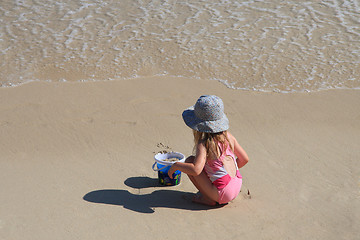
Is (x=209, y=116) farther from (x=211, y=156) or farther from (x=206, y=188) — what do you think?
(x=206, y=188)

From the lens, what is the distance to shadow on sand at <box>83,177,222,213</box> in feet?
10.9

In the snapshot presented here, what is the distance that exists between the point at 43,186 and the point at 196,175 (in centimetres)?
137

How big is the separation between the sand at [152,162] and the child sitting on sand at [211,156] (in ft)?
0.50

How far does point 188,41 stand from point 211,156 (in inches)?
180

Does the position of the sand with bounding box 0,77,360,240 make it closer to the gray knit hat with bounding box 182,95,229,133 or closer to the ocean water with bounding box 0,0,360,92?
the ocean water with bounding box 0,0,360,92

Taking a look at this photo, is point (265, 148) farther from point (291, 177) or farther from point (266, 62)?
point (266, 62)

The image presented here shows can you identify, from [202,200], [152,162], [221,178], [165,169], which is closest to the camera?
[221,178]

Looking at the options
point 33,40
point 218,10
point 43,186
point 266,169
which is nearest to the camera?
point 43,186

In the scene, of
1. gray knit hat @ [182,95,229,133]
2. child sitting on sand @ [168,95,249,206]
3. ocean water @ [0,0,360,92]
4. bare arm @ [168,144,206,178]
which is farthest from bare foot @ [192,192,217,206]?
ocean water @ [0,0,360,92]

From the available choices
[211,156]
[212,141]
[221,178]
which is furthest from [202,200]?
[212,141]

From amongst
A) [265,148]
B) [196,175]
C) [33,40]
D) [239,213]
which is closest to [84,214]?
[196,175]

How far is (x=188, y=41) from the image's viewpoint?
24.4ft

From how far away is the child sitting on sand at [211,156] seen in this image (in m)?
3.08

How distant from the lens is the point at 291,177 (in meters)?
3.81
